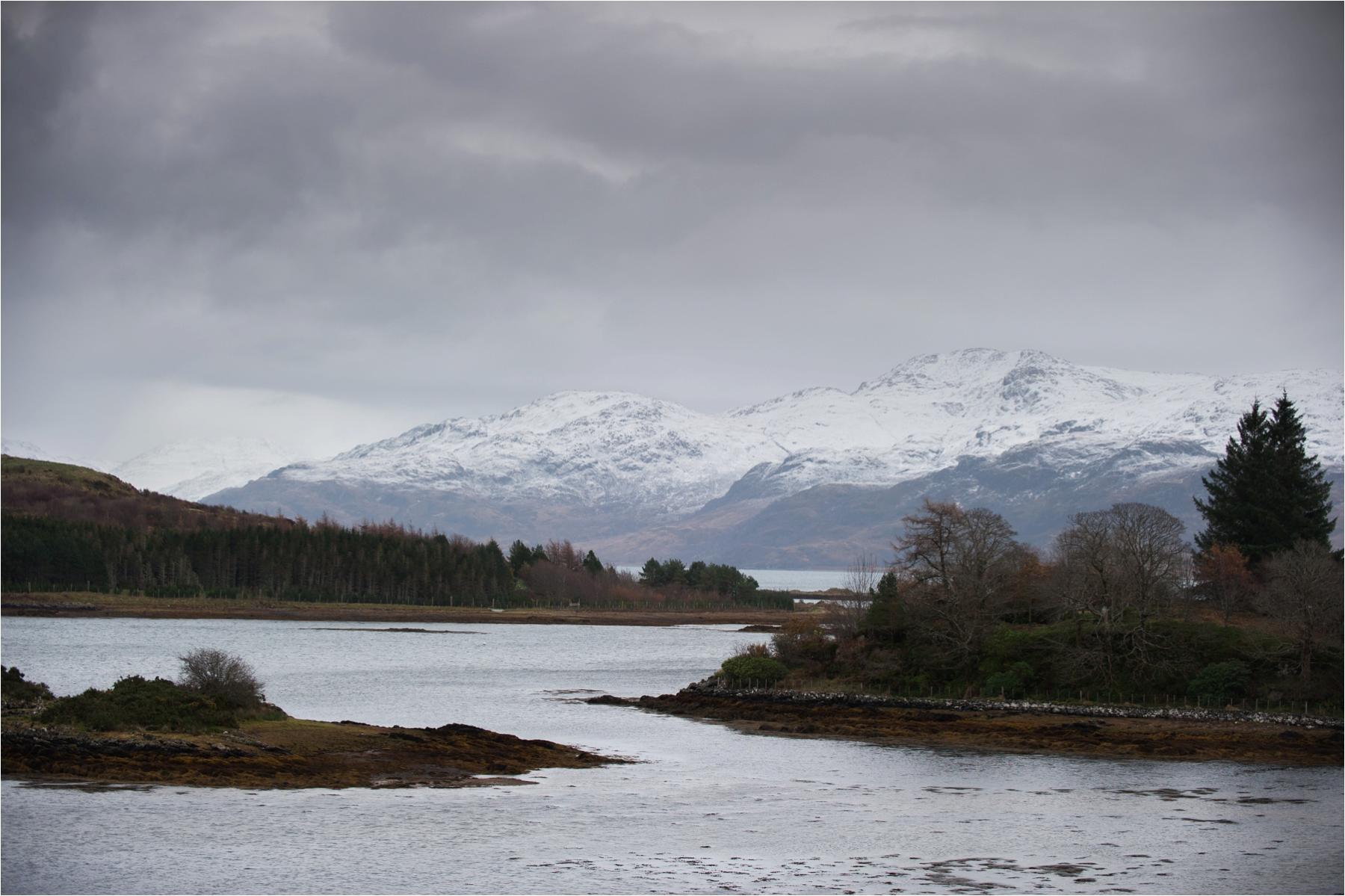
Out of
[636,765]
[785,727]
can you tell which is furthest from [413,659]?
[636,765]

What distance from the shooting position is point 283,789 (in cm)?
4678

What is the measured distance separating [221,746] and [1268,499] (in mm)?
74882

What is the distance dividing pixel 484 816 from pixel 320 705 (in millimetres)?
33846

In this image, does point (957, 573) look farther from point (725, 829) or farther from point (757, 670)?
point (725, 829)

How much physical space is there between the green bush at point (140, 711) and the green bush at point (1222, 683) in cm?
4699

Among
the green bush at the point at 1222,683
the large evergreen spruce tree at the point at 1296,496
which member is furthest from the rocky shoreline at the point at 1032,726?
the large evergreen spruce tree at the point at 1296,496

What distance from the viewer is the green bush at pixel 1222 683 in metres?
70.8

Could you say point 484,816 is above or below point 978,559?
below

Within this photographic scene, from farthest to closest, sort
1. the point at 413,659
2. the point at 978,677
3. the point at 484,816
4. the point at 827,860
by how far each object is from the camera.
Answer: the point at 413,659
the point at 978,677
the point at 484,816
the point at 827,860

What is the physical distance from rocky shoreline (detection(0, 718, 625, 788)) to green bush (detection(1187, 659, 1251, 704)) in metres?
32.1

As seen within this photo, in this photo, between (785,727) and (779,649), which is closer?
(785,727)

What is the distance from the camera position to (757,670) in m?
83.2

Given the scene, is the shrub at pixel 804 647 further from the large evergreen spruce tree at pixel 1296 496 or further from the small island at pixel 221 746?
the large evergreen spruce tree at pixel 1296 496

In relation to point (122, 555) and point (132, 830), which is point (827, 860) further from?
point (122, 555)
